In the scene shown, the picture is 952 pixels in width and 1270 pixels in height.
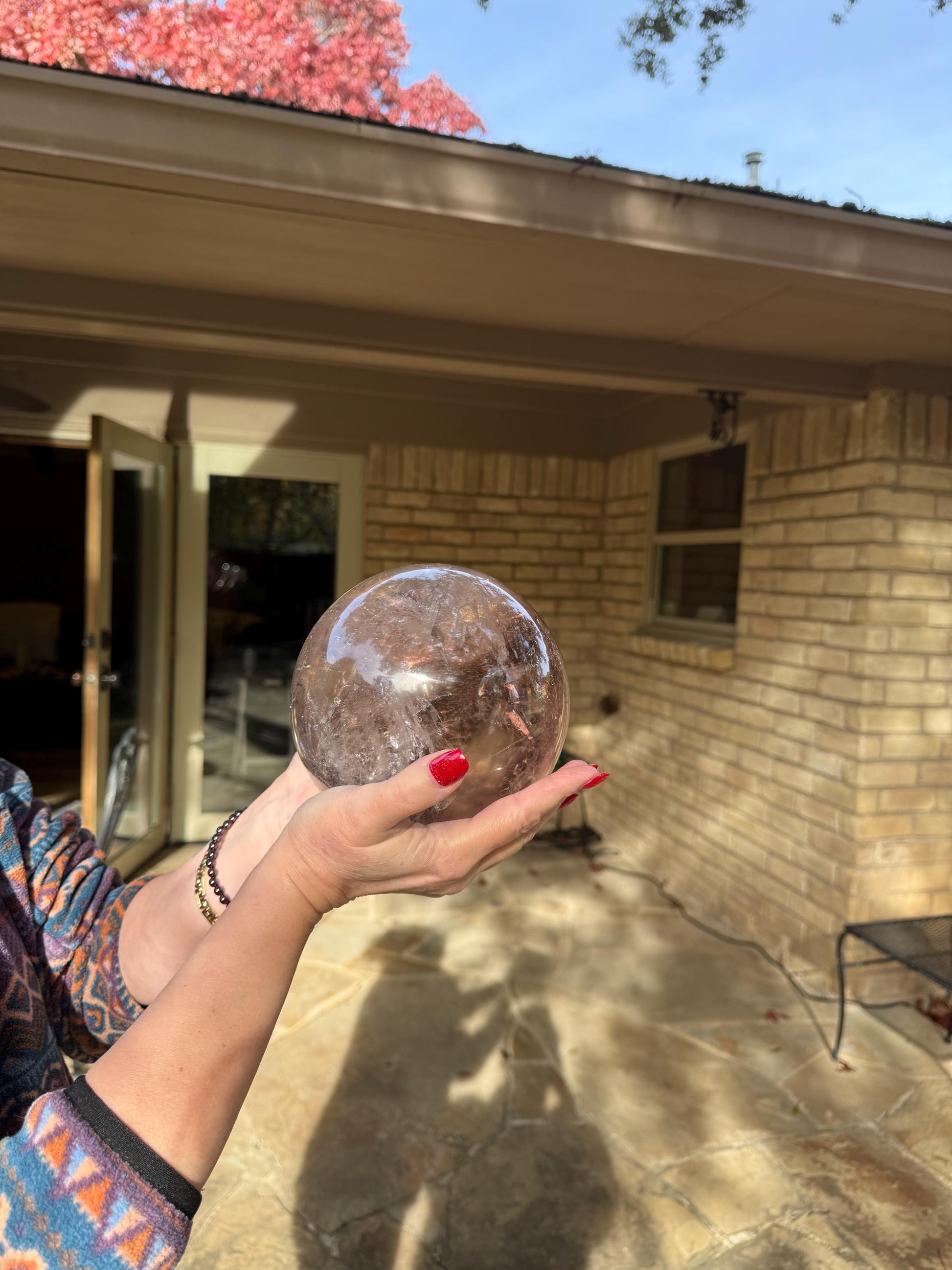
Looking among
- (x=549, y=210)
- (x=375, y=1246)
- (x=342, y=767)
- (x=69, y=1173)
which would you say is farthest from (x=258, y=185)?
(x=375, y=1246)

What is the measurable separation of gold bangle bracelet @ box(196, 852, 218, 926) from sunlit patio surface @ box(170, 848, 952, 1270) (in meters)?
1.84

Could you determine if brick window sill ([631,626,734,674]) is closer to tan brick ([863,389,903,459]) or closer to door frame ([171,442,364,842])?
tan brick ([863,389,903,459])

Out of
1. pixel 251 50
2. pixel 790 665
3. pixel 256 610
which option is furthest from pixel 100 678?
pixel 790 665

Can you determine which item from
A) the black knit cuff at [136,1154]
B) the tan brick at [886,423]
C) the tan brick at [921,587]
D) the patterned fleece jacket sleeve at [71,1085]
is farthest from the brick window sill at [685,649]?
the black knit cuff at [136,1154]

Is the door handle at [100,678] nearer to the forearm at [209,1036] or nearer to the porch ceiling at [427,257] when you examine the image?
the porch ceiling at [427,257]

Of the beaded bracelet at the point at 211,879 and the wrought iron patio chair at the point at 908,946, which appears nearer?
the beaded bracelet at the point at 211,879

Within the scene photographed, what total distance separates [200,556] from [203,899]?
4.65 metres

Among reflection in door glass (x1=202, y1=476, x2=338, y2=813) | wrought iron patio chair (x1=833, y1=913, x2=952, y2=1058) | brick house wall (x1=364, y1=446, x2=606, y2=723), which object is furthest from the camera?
brick house wall (x1=364, y1=446, x2=606, y2=723)

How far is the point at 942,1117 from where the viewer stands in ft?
10.0

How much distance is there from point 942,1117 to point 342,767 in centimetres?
332

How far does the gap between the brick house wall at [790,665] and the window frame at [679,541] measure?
0.18ft

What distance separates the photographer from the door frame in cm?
543

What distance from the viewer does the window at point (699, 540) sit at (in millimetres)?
4977

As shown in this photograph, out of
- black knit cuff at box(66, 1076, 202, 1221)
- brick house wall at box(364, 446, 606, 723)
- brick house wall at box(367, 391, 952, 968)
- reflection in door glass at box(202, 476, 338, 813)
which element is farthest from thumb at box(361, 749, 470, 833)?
reflection in door glass at box(202, 476, 338, 813)
